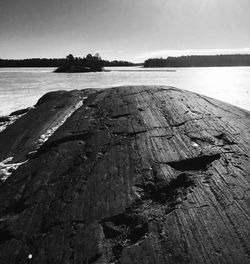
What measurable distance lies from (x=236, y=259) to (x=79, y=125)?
11.5 feet

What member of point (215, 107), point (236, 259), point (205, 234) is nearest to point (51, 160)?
point (205, 234)

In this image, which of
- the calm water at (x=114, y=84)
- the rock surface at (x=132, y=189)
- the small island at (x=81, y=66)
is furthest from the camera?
the small island at (x=81, y=66)

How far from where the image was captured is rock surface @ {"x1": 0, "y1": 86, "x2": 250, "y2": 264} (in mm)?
2418

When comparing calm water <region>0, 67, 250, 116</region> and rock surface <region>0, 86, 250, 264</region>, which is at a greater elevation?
rock surface <region>0, 86, 250, 264</region>

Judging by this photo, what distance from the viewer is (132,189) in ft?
10.0

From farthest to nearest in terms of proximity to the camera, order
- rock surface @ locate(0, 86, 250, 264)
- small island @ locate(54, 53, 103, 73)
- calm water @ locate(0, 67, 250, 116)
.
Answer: small island @ locate(54, 53, 103, 73), calm water @ locate(0, 67, 250, 116), rock surface @ locate(0, 86, 250, 264)

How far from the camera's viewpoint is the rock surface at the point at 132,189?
242cm

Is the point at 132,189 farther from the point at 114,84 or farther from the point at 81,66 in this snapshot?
the point at 81,66

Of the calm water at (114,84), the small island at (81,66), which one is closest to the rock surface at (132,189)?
the calm water at (114,84)

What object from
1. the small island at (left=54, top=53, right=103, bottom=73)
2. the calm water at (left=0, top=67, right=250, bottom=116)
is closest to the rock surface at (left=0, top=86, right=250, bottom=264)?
the calm water at (left=0, top=67, right=250, bottom=116)

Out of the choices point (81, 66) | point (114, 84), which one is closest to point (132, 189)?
point (114, 84)

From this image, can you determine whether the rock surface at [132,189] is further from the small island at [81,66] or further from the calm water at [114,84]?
the small island at [81,66]

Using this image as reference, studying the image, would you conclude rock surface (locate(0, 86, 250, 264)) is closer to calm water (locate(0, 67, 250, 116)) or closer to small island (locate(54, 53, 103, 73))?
calm water (locate(0, 67, 250, 116))

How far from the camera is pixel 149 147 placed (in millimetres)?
3793
